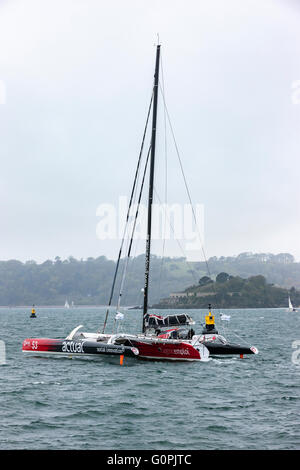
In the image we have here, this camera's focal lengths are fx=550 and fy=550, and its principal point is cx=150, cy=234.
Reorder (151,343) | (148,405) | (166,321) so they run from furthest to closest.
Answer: (166,321) < (151,343) < (148,405)

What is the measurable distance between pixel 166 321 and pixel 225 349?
3815 millimetres

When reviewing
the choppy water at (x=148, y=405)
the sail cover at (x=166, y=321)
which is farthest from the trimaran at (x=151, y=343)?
the choppy water at (x=148, y=405)

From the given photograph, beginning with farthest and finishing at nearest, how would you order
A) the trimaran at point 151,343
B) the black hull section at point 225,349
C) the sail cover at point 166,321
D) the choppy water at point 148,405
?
the black hull section at point 225,349 → the sail cover at point 166,321 → the trimaran at point 151,343 → the choppy water at point 148,405

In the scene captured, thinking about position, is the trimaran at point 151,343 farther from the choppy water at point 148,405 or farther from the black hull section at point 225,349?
the choppy water at point 148,405

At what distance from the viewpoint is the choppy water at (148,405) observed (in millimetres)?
13164

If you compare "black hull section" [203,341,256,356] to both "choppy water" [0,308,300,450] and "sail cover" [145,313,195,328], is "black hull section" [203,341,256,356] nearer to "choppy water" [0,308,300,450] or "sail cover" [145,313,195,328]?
"choppy water" [0,308,300,450]

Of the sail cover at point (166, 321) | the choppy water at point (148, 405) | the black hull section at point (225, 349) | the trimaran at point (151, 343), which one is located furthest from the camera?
the black hull section at point (225, 349)

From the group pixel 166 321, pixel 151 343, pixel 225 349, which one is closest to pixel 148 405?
pixel 151 343

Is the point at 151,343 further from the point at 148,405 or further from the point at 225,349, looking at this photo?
the point at 148,405

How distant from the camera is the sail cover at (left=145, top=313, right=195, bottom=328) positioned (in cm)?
2673

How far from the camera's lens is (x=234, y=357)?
28.8 meters

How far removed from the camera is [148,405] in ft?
56.8

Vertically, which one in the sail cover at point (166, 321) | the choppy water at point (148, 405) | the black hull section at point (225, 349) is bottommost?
the choppy water at point (148, 405)
